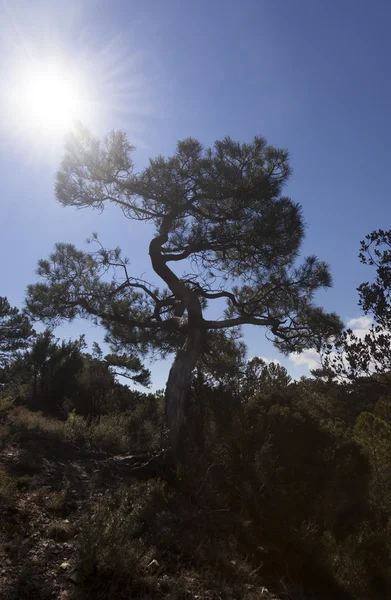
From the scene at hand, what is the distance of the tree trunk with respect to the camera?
26.0 ft

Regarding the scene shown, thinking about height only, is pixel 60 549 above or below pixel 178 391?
below

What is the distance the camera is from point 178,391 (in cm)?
838

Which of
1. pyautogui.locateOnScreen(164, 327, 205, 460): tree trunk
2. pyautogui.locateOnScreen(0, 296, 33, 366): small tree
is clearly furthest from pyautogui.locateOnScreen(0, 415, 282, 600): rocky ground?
pyautogui.locateOnScreen(0, 296, 33, 366): small tree

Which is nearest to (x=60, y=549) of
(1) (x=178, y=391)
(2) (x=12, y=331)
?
(1) (x=178, y=391)

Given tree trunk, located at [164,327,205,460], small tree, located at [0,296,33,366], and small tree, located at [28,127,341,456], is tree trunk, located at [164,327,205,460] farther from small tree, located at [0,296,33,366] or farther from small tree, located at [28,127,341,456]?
small tree, located at [0,296,33,366]

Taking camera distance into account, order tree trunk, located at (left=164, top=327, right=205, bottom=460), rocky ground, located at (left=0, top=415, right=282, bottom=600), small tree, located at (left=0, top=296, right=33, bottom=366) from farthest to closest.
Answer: small tree, located at (left=0, top=296, right=33, bottom=366) → tree trunk, located at (left=164, top=327, right=205, bottom=460) → rocky ground, located at (left=0, top=415, right=282, bottom=600)

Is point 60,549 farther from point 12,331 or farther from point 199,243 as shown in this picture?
point 12,331

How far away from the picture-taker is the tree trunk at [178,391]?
7.91 metres

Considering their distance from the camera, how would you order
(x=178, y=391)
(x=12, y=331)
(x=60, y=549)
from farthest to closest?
(x=12, y=331), (x=178, y=391), (x=60, y=549)

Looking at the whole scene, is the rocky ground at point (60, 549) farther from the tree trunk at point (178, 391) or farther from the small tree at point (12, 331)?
the small tree at point (12, 331)

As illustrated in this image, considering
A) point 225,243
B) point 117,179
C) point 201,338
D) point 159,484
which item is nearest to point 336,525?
point 159,484

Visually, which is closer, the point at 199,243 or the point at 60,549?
the point at 60,549

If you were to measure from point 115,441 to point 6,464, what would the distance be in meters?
3.11

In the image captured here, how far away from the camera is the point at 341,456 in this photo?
20.7 feet
